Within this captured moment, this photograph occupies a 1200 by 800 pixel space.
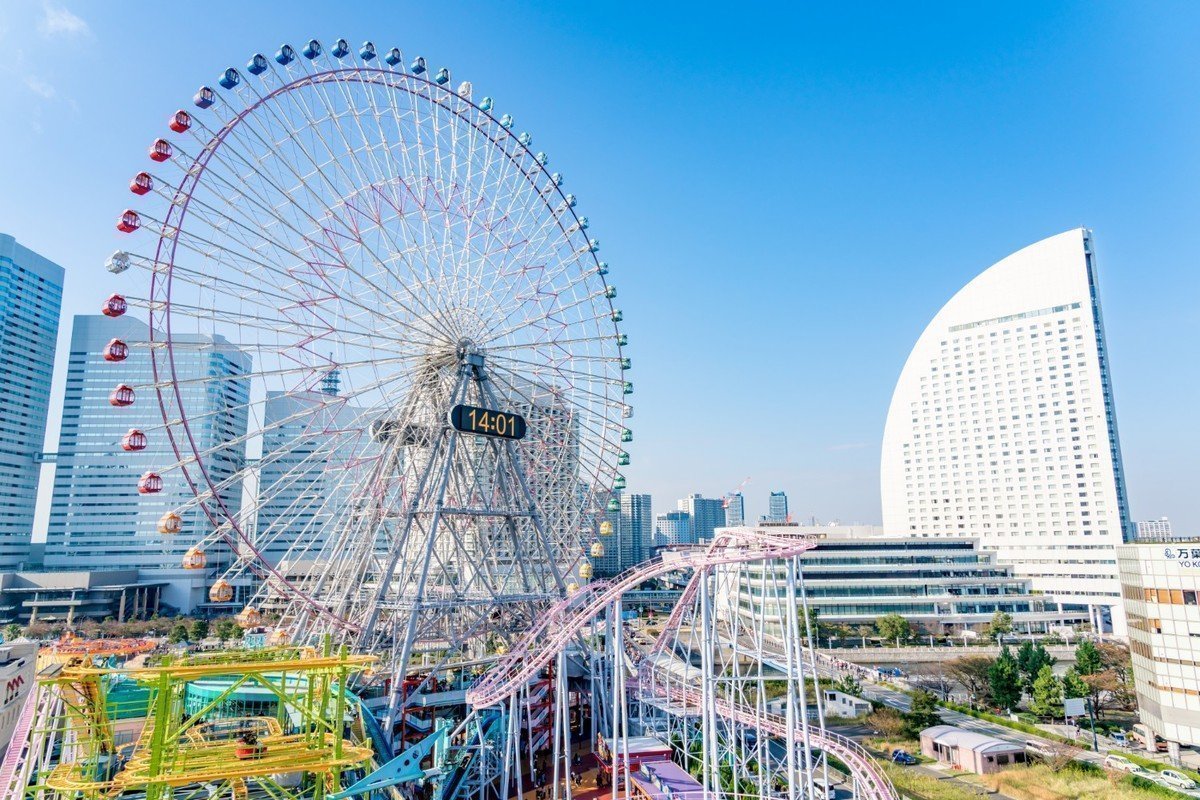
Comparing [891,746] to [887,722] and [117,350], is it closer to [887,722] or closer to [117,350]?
[887,722]

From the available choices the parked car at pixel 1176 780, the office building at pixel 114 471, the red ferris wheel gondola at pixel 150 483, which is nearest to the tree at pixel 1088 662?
the parked car at pixel 1176 780

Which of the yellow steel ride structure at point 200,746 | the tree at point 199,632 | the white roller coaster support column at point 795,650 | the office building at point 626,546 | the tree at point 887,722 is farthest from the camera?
the office building at point 626,546

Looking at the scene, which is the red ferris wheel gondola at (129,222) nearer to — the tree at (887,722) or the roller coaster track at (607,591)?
the roller coaster track at (607,591)

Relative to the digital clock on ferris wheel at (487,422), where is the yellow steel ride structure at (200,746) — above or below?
below

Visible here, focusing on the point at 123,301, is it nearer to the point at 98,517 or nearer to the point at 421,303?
the point at 421,303

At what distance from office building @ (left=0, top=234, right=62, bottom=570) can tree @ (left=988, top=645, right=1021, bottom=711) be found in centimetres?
12663

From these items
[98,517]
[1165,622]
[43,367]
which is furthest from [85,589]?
[1165,622]

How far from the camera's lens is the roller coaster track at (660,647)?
24766mm

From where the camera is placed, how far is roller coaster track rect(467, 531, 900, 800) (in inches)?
975

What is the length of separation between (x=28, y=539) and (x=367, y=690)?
110 meters

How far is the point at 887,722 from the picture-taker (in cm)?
4234

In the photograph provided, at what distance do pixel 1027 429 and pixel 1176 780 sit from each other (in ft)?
267

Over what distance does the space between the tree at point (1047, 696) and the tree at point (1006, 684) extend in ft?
3.98

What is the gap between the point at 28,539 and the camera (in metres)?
112
